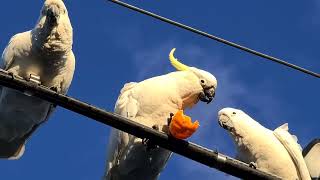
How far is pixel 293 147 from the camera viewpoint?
37.2ft

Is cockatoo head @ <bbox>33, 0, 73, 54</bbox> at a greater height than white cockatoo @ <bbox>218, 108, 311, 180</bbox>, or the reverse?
cockatoo head @ <bbox>33, 0, 73, 54</bbox>

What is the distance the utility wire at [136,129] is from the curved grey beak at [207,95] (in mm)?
3019

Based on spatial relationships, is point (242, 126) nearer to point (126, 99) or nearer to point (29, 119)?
point (126, 99)

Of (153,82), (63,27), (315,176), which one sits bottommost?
(315,176)

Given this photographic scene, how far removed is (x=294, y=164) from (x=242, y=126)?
34.1 inches

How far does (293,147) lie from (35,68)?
3.54 meters

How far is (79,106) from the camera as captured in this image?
843cm

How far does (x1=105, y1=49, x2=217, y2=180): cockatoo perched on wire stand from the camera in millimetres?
11016

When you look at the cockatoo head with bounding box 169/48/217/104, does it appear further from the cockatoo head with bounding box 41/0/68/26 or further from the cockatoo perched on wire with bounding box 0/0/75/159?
the cockatoo head with bounding box 41/0/68/26

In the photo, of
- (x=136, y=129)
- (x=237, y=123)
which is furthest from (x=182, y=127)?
(x=237, y=123)

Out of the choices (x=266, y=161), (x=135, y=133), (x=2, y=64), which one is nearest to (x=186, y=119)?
(x=135, y=133)

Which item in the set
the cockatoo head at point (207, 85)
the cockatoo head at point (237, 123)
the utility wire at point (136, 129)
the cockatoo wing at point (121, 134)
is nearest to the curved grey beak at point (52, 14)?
the cockatoo wing at point (121, 134)

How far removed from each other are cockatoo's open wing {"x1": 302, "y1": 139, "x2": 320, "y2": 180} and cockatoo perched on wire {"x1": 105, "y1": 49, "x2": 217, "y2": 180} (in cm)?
153

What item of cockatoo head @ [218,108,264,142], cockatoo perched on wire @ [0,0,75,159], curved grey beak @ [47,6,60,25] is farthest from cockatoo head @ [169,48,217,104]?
curved grey beak @ [47,6,60,25]
